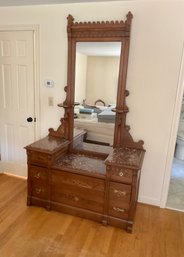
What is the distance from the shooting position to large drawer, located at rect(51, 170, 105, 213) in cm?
211

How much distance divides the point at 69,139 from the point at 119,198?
0.96 metres

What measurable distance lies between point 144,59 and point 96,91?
649 millimetres

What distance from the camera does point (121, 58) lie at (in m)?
2.21

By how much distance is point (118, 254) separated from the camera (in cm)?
180

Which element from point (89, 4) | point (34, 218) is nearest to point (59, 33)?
point (89, 4)

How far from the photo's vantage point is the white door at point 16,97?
2.61 meters

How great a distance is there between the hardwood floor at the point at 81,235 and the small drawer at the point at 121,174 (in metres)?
0.55

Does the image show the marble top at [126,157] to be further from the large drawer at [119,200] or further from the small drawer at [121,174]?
the large drawer at [119,200]

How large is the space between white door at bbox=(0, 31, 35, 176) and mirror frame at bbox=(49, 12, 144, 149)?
550 millimetres

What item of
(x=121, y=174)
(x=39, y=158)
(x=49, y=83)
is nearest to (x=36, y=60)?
(x=49, y=83)

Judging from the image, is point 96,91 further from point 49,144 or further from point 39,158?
point 39,158

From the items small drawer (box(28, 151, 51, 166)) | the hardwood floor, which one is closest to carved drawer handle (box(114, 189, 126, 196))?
the hardwood floor

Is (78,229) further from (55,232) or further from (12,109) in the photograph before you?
(12,109)

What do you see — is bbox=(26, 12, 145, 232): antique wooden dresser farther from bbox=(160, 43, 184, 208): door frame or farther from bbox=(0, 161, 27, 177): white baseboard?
bbox=(0, 161, 27, 177): white baseboard
